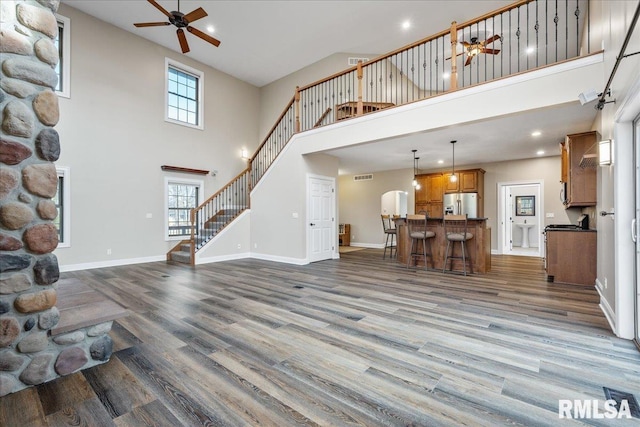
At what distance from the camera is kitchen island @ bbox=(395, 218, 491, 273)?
575 centimetres

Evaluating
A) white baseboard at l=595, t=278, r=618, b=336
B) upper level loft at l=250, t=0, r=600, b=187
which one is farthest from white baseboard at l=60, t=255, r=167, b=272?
white baseboard at l=595, t=278, r=618, b=336

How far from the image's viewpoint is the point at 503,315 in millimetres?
3355

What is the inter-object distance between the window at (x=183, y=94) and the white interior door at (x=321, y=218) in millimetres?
4145

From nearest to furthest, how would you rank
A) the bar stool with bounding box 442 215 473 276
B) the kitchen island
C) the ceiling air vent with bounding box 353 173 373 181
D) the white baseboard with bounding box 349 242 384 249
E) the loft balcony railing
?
the bar stool with bounding box 442 215 473 276, the kitchen island, the loft balcony railing, the white baseboard with bounding box 349 242 384 249, the ceiling air vent with bounding box 353 173 373 181

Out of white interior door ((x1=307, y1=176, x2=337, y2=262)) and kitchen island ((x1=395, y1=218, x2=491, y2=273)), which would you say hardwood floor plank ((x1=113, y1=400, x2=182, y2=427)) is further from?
kitchen island ((x1=395, y1=218, x2=491, y2=273))

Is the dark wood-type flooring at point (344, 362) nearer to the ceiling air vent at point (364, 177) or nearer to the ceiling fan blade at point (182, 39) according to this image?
the ceiling fan blade at point (182, 39)

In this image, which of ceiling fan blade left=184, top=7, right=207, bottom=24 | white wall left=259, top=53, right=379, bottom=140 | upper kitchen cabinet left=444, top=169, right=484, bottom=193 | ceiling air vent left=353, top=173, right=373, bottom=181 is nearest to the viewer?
ceiling fan blade left=184, top=7, right=207, bottom=24

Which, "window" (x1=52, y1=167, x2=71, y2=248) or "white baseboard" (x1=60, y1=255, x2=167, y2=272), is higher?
"window" (x1=52, y1=167, x2=71, y2=248)

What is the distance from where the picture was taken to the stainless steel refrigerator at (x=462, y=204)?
27.6ft

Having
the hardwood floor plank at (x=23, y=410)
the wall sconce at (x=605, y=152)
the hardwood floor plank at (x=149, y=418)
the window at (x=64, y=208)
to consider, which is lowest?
the hardwood floor plank at (x=23, y=410)

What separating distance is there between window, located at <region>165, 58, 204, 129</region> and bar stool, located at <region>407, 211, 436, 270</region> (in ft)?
21.5

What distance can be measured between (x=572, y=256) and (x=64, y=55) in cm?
1044

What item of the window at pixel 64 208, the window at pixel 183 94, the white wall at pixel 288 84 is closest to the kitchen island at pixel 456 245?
the white wall at pixel 288 84

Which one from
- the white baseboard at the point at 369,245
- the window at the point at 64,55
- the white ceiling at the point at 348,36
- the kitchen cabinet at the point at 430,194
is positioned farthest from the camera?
the white baseboard at the point at 369,245
